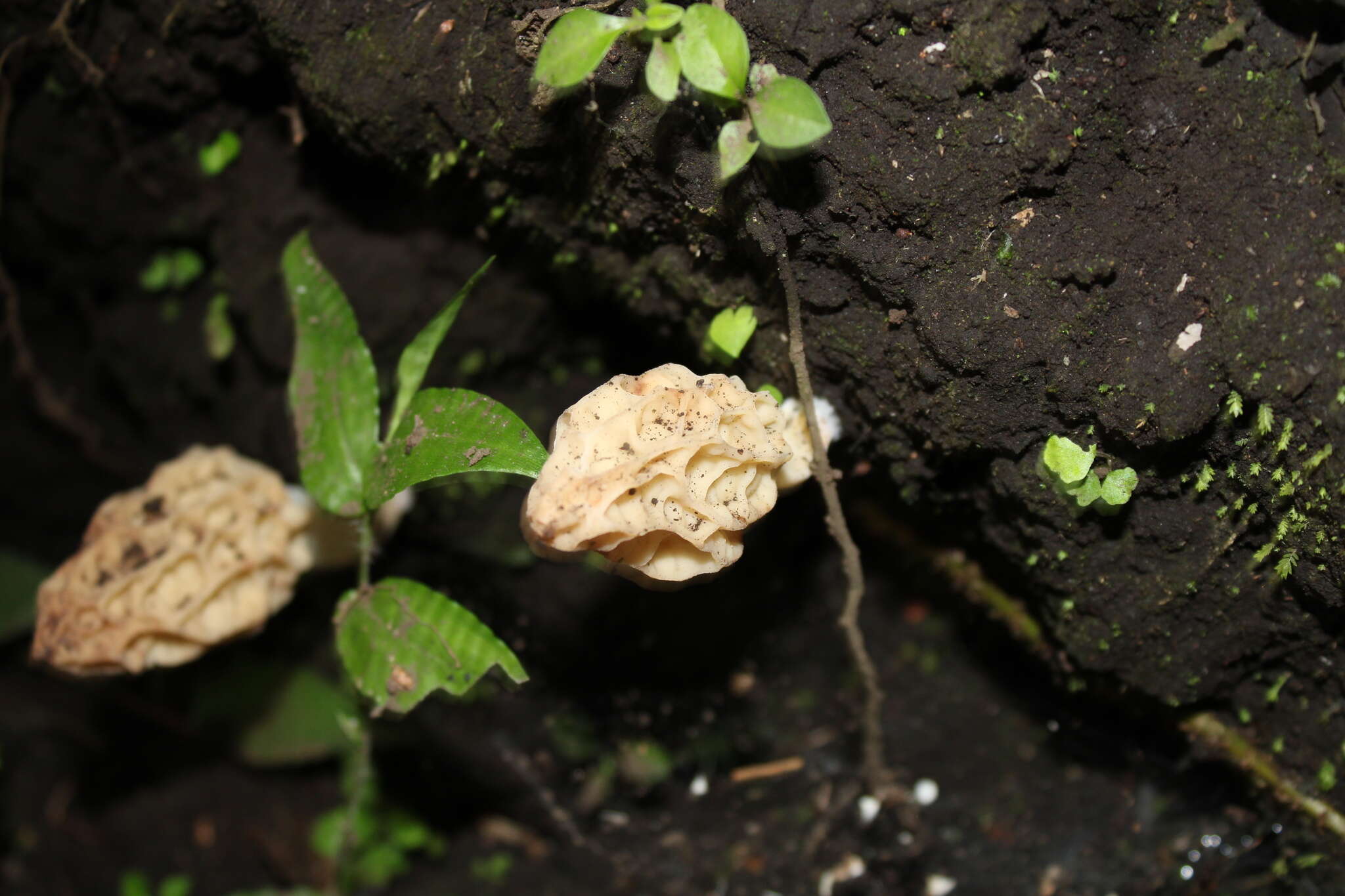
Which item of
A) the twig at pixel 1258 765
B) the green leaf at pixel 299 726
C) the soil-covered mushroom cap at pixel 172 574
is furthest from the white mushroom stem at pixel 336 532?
the twig at pixel 1258 765

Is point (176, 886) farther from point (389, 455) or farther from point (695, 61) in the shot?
point (695, 61)

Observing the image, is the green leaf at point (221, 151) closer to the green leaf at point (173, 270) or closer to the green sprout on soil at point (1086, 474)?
the green leaf at point (173, 270)

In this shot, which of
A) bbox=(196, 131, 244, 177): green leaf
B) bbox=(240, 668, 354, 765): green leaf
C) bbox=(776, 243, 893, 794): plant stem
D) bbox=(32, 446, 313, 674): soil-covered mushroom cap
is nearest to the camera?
bbox=(776, 243, 893, 794): plant stem

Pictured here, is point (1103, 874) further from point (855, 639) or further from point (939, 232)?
point (939, 232)

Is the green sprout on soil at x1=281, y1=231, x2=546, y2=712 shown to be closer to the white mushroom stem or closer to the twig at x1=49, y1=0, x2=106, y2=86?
the white mushroom stem

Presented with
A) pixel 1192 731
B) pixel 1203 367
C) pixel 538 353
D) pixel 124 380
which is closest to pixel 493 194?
pixel 538 353

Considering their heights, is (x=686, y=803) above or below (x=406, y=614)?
below

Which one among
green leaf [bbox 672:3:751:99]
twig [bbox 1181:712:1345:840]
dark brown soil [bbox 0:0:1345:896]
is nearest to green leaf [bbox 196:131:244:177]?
dark brown soil [bbox 0:0:1345:896]

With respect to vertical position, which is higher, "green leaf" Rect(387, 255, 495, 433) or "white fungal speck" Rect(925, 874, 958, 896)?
"green leaf" Rect(387, 255, 495, 433)
